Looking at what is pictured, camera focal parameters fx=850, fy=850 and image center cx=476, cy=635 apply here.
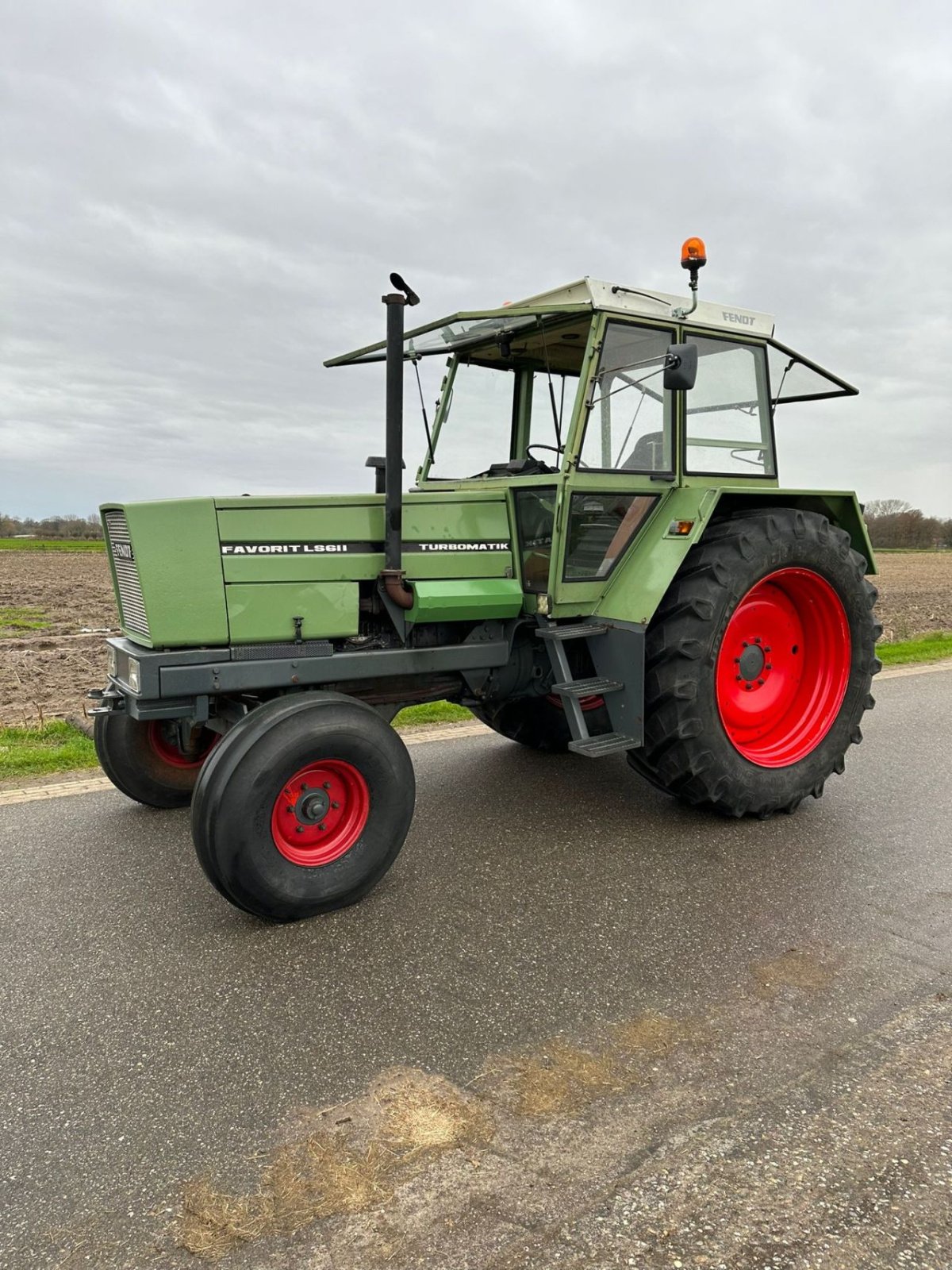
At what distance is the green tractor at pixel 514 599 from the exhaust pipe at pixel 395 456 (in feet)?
0.04

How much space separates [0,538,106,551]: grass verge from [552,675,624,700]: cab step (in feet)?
129

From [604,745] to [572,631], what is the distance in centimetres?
56

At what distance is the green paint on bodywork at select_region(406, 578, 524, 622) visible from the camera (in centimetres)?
375

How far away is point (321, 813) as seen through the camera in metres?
3.26

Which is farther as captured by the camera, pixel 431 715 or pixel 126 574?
pixel 431 715

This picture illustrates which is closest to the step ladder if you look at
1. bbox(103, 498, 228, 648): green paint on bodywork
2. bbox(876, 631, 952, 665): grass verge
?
bbox(103, 498, 228, 648): green paint on bodywork

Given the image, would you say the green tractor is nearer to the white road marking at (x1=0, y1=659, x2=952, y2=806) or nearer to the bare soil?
the white road marking at (x1=0, y1=659, x2=952, y2=806)

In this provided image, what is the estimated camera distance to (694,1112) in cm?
216

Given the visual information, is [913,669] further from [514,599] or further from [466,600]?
[466,600]

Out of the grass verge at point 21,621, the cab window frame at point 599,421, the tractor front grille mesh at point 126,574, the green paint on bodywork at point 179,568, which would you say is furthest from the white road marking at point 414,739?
the grass verge at point 21,621

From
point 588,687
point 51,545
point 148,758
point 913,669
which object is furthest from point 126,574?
point 51,545

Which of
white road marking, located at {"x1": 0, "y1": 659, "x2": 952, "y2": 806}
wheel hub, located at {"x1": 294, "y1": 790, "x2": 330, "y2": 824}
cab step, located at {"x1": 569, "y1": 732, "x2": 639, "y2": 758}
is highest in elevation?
cab step, located at {"x1": 569, "y1": 732, "x2": 639, "y2": 758}

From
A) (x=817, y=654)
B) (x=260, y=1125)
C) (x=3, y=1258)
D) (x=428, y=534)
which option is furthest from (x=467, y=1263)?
(x=817, y=654)

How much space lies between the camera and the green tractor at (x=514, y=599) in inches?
130
